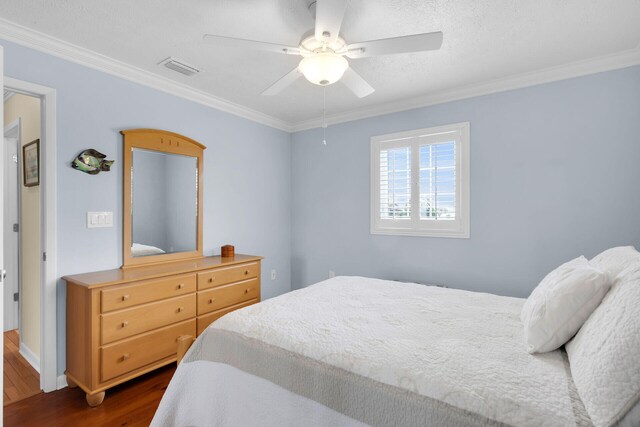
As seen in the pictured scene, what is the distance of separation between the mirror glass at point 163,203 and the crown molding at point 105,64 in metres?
0.61

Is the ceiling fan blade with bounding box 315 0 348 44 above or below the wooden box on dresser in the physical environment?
above

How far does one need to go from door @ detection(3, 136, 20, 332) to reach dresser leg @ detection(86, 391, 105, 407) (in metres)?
2.10

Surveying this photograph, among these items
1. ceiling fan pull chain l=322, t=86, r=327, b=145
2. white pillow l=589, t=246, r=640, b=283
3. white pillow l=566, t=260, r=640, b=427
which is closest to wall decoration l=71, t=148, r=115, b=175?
ceiling fan pull chain l=322, t=86, r=327, b=145

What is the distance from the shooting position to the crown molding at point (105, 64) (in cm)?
208

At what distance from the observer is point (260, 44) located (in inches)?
69.4

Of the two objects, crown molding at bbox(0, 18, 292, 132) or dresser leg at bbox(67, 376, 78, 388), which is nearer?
crown molding at bbox(0, 18, 292, 132)

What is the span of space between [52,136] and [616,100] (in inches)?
167

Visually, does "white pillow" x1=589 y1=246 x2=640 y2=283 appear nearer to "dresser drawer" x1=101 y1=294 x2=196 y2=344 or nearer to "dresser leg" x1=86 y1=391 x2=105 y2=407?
"dresser drawer" x1=101 y1=294 x2=196 y2=344

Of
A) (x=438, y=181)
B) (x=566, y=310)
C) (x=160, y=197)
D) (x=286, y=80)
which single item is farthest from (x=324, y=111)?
(x=566, y=310)

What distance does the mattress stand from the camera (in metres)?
1.00

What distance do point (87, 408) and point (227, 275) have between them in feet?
4.29

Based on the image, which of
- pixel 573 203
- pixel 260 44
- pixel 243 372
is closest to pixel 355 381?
pixel 243 372

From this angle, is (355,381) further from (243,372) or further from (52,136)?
(52,136)

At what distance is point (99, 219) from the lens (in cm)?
251
